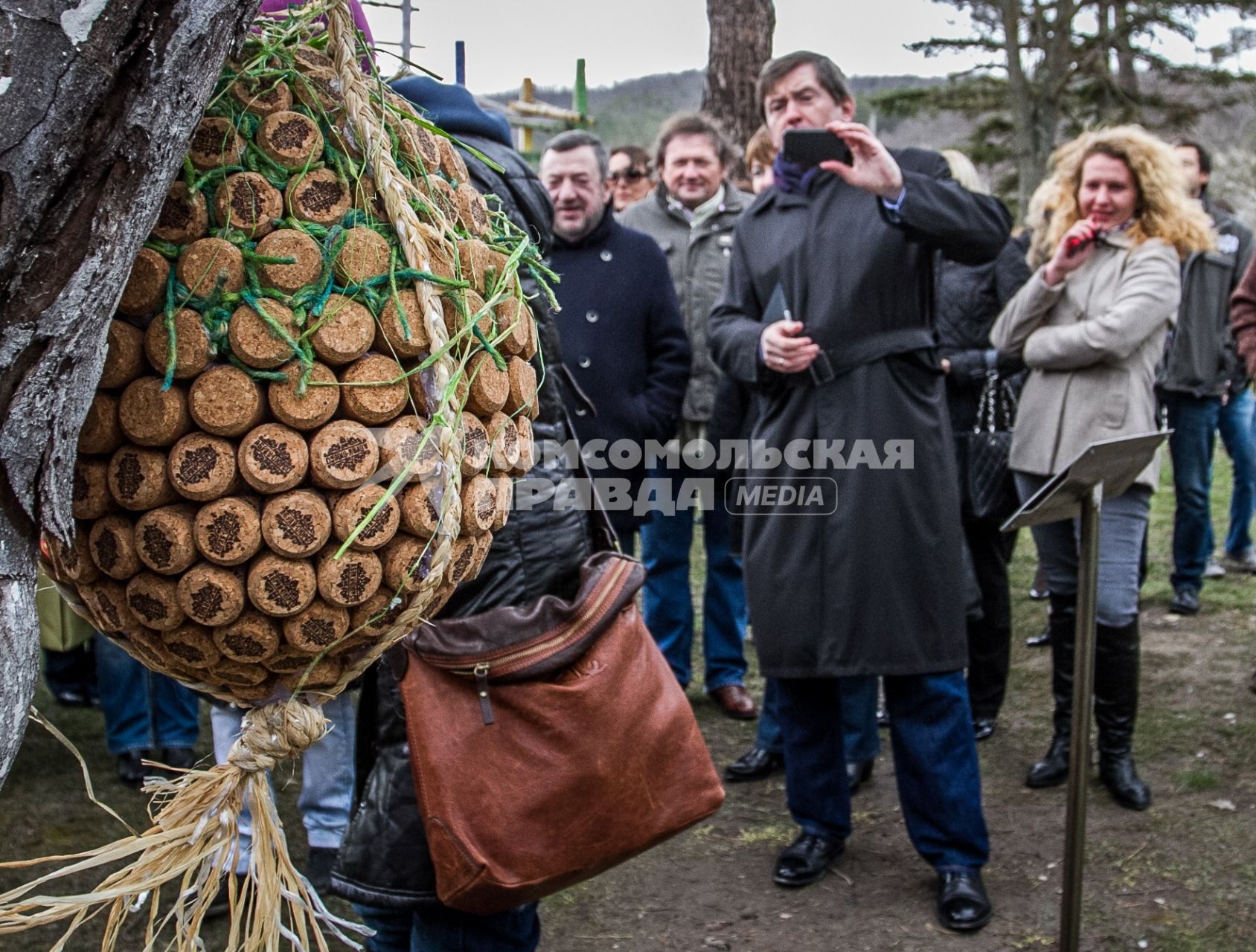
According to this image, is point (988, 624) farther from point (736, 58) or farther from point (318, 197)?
point (736, 58)

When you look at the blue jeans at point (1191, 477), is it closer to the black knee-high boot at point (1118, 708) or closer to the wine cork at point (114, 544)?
the black knee-high boot at point (1118, 708)

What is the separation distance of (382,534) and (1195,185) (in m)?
6.21

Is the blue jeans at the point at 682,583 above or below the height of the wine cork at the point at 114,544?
below

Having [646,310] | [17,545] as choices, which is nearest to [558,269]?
[646,310]

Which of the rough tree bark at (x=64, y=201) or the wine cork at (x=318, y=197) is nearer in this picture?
the rough tree bark at (x=64, y=201)

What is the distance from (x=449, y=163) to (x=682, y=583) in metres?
4.08

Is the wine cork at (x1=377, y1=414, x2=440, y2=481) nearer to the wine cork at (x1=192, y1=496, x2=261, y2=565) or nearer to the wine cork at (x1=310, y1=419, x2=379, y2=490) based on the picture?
the wine cork at (x1=310, y1=419, x2=379, y2=490)

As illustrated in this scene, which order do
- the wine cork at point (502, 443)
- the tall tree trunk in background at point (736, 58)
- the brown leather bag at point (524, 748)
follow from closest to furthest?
the wine cork at point (502, 443) < the brown leather bag at point (524, 748) < the tall tree trunk in background at point (736, 58)

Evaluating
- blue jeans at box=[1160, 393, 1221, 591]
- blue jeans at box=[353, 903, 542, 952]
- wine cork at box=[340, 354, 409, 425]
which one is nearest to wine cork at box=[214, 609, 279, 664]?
wine cork at box=[340, 354, 409, 425]

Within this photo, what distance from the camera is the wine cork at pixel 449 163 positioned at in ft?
4.70

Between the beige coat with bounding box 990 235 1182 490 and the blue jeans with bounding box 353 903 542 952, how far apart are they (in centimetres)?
257

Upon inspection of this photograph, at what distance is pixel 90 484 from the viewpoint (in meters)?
1.17

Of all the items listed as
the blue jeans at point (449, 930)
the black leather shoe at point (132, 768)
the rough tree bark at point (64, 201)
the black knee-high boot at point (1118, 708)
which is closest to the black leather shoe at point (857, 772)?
the black knee-high boot at point (1118, 708)

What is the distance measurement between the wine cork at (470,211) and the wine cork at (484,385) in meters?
0.17
